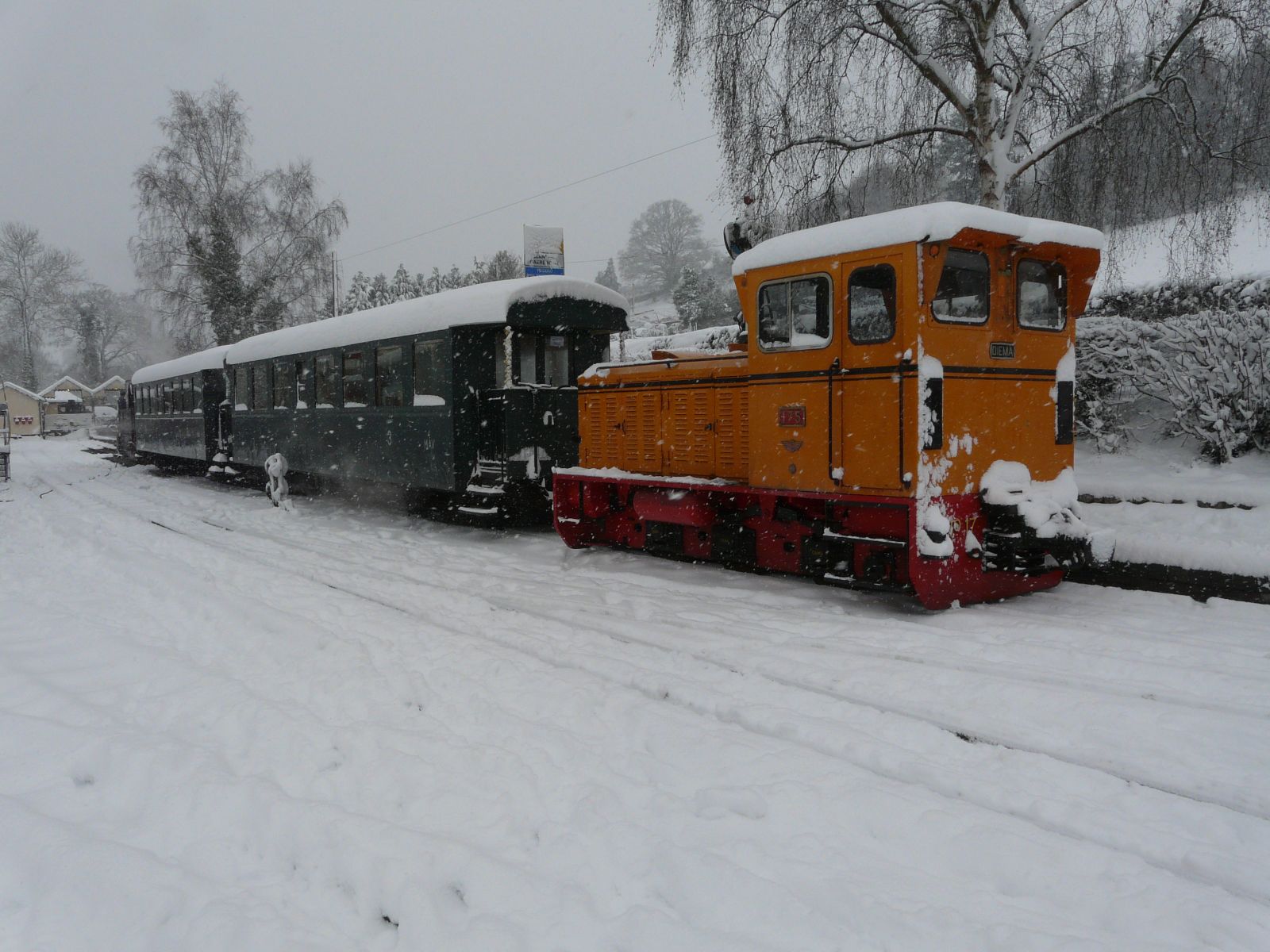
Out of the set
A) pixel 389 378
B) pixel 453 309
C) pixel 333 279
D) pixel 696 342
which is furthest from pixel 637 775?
pixel 333 279

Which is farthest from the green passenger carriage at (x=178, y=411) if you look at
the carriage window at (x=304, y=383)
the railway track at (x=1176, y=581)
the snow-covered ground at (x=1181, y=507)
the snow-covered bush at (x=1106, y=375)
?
the railway track at (x=1176, y=581)

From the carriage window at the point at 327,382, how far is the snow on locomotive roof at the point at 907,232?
29.1 feet

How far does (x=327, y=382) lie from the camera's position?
14.0 metres

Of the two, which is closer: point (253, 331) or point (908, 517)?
point (908, 517)

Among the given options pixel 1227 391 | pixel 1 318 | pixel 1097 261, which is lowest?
pixel 1227 391

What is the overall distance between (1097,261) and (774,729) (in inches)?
210

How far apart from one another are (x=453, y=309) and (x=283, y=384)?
258 inches

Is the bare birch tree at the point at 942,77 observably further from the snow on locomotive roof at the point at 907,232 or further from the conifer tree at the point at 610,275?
the conifer tree at the point at 610,275

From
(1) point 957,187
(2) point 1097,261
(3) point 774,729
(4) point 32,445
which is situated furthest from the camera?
(4) point 32,445

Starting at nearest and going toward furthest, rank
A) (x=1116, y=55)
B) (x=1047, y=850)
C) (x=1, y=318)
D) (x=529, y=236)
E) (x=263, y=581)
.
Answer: (x=1047, y=850), (x=263, y=581), (x=1116, y=55), (x=529, y=236), (x=1, y=318)

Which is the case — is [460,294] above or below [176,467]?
above

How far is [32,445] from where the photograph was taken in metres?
42.6

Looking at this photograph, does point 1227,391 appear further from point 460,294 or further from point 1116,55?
point 460,294

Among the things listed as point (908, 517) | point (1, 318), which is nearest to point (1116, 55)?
point (908, 517)
